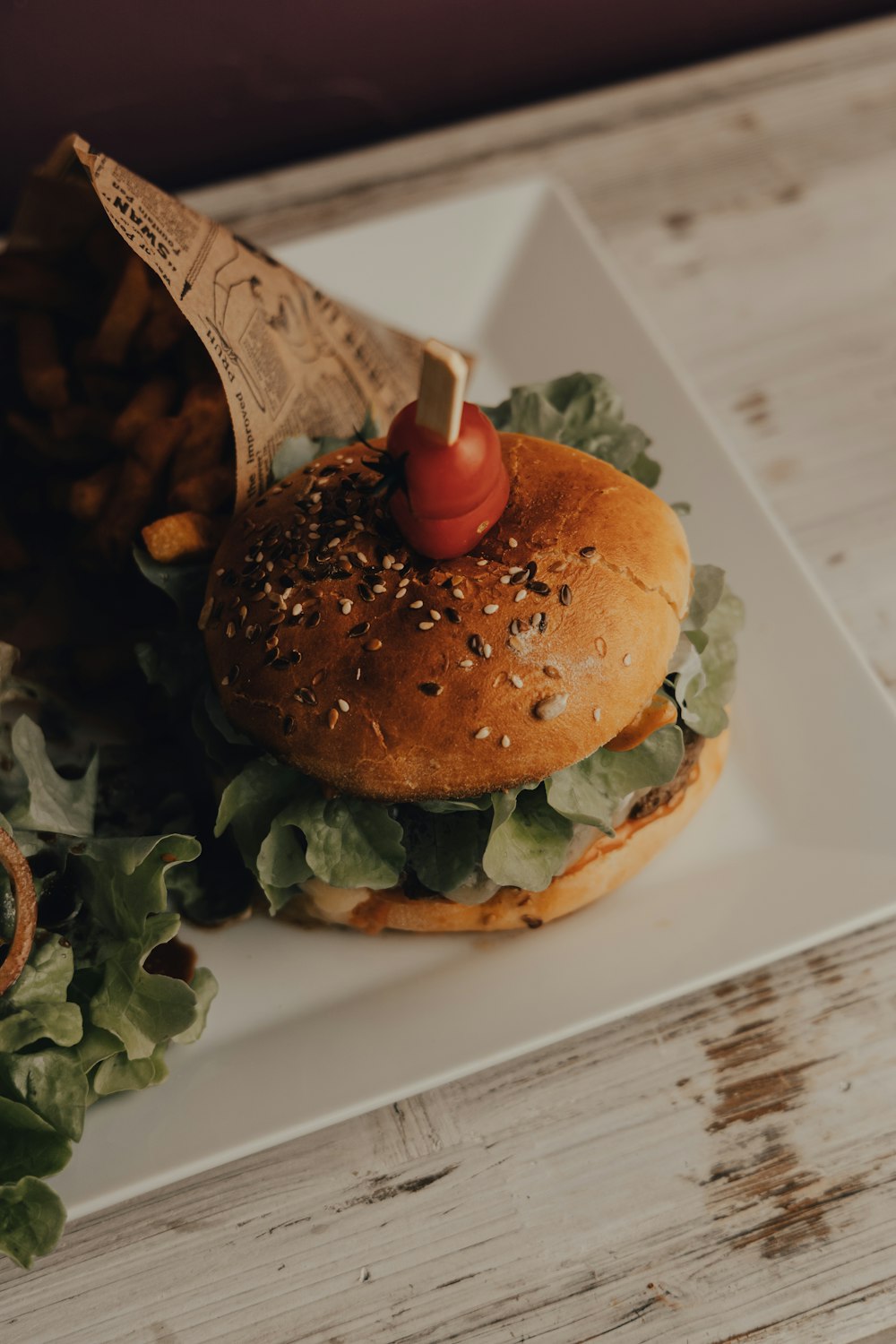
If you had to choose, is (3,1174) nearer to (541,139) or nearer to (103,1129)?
(103,1129)

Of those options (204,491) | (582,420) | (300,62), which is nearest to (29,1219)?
(204,491)

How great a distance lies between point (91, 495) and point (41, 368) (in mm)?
251

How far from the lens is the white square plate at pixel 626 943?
5.59 feet

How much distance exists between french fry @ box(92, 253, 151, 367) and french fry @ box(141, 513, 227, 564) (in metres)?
0.32

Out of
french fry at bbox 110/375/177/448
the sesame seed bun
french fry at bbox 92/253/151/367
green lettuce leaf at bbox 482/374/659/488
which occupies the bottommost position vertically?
green lettuce leaf at bbox 482/374/659/488

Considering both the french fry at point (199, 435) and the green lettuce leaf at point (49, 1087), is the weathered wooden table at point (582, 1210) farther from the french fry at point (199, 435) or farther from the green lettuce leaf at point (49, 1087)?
the french fry at point (199, 435)

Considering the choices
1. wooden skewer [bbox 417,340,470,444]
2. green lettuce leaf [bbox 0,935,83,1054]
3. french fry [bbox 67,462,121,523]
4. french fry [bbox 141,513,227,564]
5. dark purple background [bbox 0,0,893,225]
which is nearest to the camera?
wooden skewer [bbox 417,340,470,444]

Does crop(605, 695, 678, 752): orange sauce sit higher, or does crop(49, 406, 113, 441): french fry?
crop(49, 406, 113, 441): french fry

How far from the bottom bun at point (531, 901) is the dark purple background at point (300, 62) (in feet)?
7.73

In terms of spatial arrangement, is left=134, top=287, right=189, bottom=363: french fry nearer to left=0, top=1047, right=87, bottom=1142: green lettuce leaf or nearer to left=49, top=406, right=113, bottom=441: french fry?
left=49, top=406, right=113, bottom=441: french fry

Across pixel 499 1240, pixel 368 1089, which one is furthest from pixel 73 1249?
pixel 499 1240

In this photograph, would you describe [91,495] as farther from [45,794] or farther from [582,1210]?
[582,1210]


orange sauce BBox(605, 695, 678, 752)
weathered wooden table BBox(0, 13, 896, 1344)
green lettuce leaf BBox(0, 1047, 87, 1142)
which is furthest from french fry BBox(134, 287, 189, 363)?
weathered wooden table BBox(0, 13, 896, 1344)

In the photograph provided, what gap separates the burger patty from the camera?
1.86 meters
